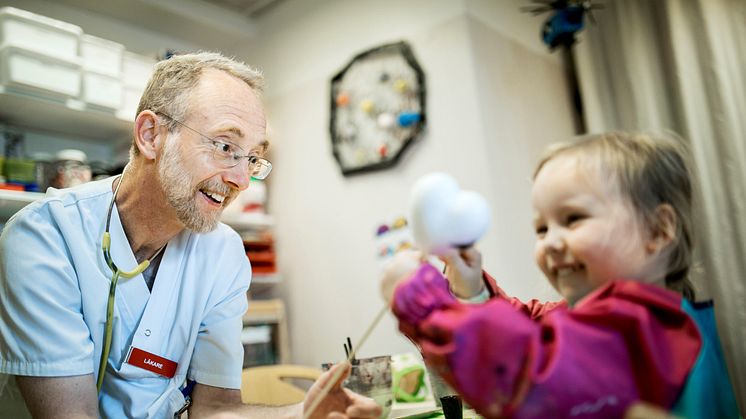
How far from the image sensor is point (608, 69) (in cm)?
280

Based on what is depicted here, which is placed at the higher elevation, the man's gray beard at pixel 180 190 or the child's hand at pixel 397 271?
the man's gray beard at pixel 180 190

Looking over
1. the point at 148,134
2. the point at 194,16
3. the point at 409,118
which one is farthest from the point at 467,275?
the point at 194,16

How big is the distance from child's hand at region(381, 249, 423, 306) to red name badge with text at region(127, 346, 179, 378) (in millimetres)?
698

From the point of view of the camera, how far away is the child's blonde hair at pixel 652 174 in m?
0.73

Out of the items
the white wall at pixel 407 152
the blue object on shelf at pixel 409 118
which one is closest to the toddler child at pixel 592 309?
the white wall at pixel 407 152

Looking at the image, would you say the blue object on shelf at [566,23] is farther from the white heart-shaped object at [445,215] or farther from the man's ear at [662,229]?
the white heart-shaped object at [445,215]

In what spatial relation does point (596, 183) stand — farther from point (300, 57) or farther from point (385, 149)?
point (300, 57)

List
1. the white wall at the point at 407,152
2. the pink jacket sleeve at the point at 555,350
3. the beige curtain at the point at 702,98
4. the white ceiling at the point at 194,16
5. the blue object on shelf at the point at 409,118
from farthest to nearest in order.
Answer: the white ceiling at the point at 194,16 → the blue object on shelf at the point at 409,118 → the white wall at the point at 407,152 → the beige curtain at the point at 702,98 → the pink jacket sleeve at the point at 555,350

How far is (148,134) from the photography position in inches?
53.6

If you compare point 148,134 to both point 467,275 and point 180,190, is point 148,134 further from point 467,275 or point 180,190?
point 467,275

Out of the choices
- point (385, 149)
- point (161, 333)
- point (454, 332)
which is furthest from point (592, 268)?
point (385, 149)

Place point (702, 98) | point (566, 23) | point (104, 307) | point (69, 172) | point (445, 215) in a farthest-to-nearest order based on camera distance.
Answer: point (566, 23) < point (702, 98) < point (69, 172) < point (104, 307) < point (445, 215)

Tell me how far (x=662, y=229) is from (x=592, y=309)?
0.21 metres

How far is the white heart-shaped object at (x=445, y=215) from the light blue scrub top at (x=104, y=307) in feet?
2.49
